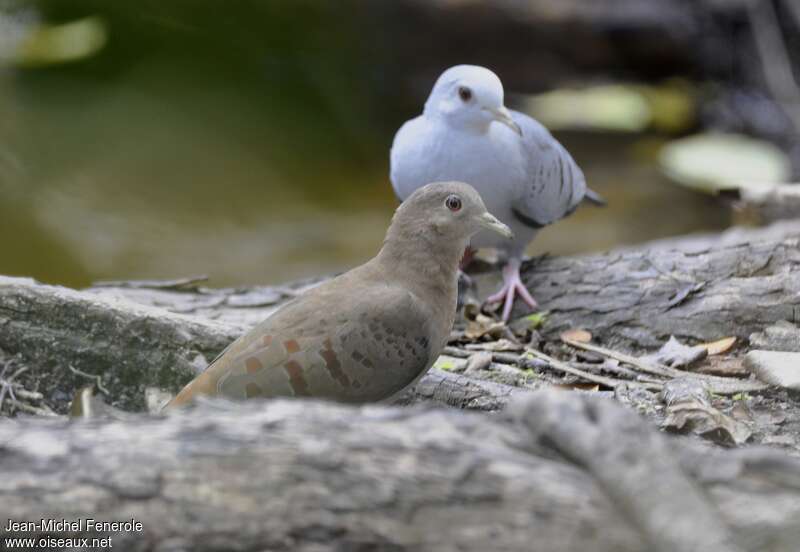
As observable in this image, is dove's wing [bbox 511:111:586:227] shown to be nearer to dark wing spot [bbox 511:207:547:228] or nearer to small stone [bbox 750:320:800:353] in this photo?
dark wing spot [bbox 511:207:547:228]

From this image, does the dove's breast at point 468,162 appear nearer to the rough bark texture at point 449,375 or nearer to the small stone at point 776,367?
the rough bark texture at point 449,375

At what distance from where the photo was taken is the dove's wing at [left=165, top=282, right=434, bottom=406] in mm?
2906

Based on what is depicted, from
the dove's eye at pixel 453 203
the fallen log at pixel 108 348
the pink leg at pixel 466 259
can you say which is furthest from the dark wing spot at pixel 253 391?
the pink leg at pixel 466 259

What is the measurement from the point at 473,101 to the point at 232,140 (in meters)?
4.56

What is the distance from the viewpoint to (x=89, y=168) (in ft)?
26.2

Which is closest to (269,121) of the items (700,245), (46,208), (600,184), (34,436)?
(46,208)

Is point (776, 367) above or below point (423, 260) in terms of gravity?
below

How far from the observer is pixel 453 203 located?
10.9ft

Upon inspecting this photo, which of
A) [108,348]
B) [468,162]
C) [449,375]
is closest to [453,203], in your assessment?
[449,375]

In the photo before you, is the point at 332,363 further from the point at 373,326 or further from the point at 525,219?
the point at 525,219

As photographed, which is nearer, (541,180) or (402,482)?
(402,482)

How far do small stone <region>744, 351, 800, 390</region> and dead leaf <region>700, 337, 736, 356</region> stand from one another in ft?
0.80

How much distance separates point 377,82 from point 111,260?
3.13 m

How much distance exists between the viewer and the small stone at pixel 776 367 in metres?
3.60
